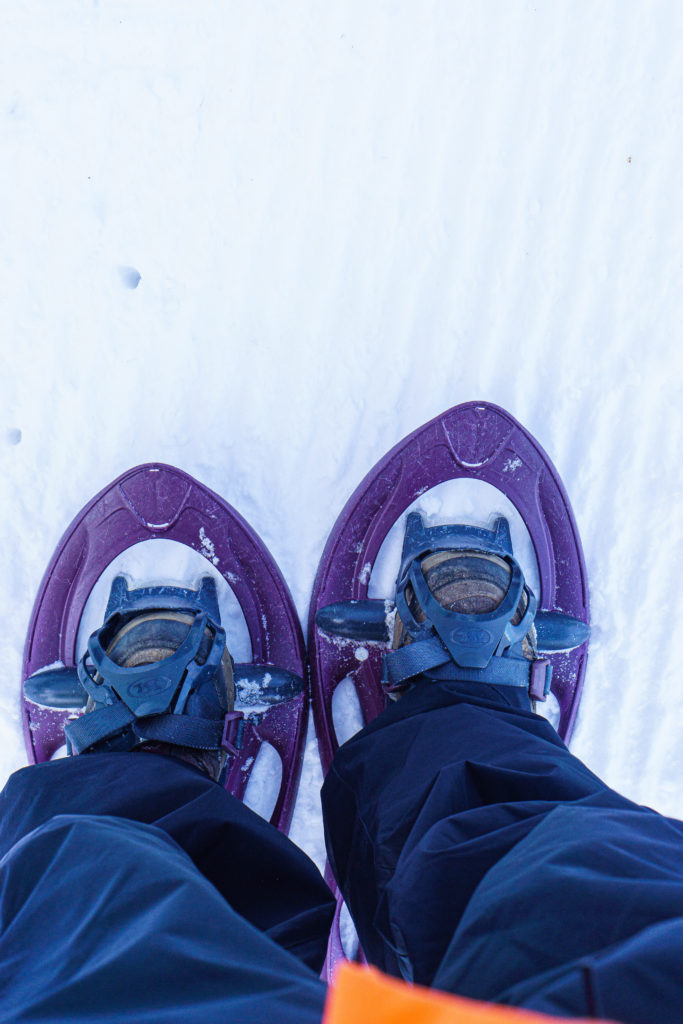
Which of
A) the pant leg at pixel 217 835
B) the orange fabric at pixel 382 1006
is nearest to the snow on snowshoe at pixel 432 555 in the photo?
the pant leg at pixel 217 835

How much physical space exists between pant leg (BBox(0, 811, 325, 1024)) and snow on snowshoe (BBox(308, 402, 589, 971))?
473 millimetres

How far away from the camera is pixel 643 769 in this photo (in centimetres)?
104

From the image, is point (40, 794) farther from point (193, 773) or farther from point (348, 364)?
point (348, 364)

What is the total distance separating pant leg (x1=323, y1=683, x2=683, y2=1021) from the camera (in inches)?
14.8

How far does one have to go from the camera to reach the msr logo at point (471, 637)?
2.58 ft

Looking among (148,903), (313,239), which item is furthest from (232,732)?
(313,239)

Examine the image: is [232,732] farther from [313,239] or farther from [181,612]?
[313,239]

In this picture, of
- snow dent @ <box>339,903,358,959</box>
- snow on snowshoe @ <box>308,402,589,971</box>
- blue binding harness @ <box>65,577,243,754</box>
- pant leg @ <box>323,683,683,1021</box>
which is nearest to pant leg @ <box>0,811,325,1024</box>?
pant leg @ <box>323,683,683,1021</box>

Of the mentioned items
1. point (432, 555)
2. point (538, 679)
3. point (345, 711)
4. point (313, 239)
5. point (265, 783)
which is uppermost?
point (313, 239)

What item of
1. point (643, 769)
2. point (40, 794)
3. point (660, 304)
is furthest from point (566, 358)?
point (40, 794)

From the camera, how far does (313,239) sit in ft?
3.11

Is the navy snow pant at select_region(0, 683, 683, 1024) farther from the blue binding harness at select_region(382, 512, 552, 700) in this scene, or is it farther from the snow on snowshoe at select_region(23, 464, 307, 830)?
the snow on snowshoe at select_region(23, 464, 307, 830)

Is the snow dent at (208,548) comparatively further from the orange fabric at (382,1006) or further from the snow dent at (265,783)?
the orange fabric at (382,1006)

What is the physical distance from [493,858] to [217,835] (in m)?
0.23
